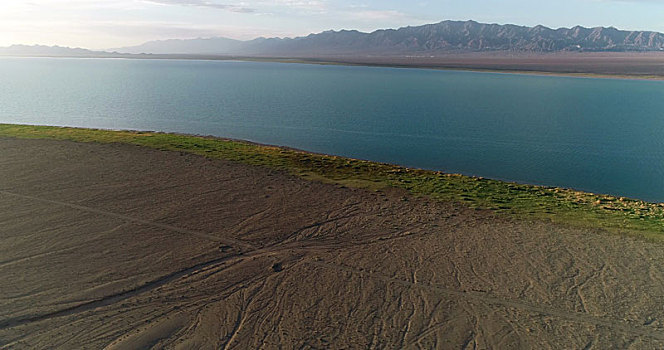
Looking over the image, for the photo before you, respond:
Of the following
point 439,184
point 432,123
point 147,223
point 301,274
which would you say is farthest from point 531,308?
point 432,123

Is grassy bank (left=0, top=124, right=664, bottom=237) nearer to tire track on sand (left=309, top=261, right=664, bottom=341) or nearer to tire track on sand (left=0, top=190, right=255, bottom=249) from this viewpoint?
tire track on sand (left=309, top=261, right=664, bottom=341)

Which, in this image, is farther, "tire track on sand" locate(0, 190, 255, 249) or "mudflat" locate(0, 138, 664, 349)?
"tire track on sand" locate(0, 190, 255, 249)

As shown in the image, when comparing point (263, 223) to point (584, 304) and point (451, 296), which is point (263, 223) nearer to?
point (451, 296)

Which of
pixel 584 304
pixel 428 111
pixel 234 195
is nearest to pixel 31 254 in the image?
pixel 234 195

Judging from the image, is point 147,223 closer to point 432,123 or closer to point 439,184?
point 439,184

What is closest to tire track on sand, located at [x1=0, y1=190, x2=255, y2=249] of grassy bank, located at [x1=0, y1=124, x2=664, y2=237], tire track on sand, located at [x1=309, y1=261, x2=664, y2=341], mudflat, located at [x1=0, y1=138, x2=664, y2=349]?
mudflat, located at [x1=0, y1=138, x2=664, y2=349]
